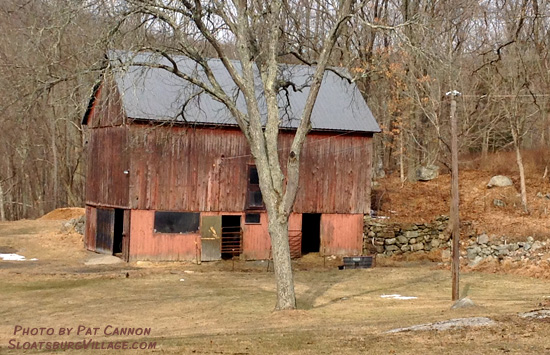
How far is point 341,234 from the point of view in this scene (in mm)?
34656

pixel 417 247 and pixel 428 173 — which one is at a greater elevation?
pixel 428 173

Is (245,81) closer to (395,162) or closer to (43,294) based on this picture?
(43,294)

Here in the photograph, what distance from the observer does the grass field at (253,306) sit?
13.5 metres

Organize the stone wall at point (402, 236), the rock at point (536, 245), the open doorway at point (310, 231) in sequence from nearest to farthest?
the rock at point (536, 245), the stone wall at point (402, 236), the open doorway at point (310, 231)

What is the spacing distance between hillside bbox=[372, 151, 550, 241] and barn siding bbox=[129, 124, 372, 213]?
3.40m

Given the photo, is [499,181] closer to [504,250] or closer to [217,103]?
[504,250]

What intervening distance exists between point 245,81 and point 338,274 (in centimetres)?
1237

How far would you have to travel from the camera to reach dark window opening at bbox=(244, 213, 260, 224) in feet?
109

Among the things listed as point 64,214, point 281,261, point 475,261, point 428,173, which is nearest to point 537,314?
point 281,261

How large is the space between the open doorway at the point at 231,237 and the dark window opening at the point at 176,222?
1.39 meters

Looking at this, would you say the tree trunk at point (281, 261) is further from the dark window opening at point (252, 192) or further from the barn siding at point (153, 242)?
the dark window opening at point (252, 192)

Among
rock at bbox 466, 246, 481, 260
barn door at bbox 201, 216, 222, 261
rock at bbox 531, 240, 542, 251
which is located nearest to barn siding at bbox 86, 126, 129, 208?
barn door at bbox 201, 216, 222, 261

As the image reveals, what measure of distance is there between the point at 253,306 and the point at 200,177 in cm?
1212

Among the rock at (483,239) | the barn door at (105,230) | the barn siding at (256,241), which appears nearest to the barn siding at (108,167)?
the barn door at (105,230)
